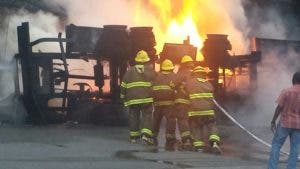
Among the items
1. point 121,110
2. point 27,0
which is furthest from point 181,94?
point 27,0

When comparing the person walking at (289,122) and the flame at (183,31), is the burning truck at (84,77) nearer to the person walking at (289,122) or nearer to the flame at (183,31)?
the flame at (183,31)

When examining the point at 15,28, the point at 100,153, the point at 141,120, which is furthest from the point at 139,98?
the point at 15,28

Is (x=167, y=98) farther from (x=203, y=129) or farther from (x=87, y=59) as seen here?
(x=87, y=59)

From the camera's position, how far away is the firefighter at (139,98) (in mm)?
12203

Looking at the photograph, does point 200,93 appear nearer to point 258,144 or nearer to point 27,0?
point 258,144

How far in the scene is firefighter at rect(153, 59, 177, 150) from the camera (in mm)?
12078

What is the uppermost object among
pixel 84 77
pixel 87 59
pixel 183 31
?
pixel 183 31

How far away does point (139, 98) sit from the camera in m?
12.3

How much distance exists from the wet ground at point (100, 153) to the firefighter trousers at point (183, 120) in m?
0.52

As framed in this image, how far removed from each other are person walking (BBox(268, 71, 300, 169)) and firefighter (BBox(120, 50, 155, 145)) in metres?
3.30

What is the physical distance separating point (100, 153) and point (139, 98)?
6.04 feet

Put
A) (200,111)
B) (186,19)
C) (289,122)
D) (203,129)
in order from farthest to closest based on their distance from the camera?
(186,19), (203,129), (200,111), (289,122)

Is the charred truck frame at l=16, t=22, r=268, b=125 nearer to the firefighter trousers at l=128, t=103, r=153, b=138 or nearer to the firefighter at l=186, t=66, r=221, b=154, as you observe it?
the firefighter trousers at l=128, t=103, r=153, b=138

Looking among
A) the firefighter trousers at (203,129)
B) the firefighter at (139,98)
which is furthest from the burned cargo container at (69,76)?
the firefighter trousers at (203,129)
